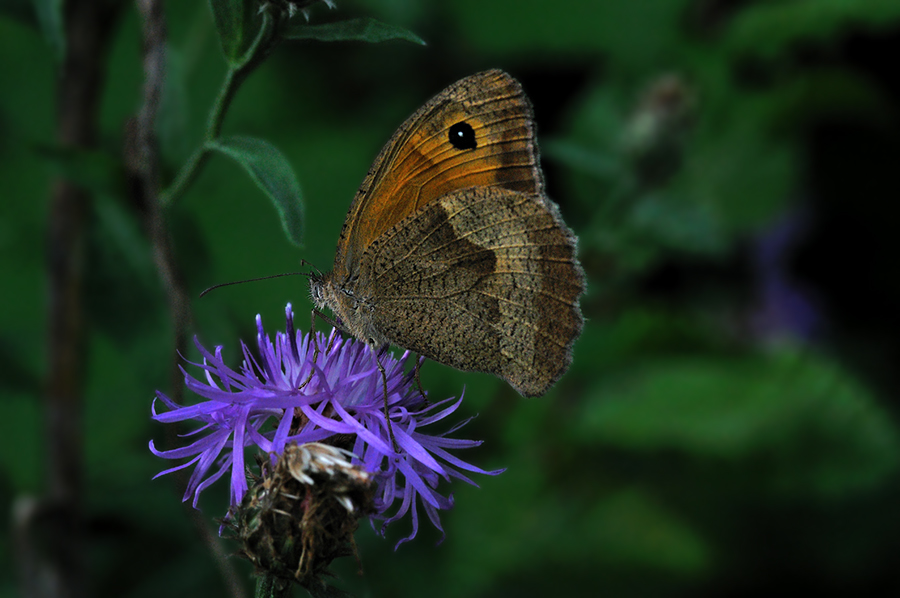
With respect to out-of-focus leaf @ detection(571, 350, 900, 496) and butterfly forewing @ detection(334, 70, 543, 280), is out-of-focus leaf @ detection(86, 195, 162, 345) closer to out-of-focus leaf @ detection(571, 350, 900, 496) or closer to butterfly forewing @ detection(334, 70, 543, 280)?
butterfly forewing @ detection(334, 70, 543, 280)

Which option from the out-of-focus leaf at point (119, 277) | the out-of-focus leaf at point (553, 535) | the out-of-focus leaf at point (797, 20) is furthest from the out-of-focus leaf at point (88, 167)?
the out-of-focus leaf at point (797, 20)

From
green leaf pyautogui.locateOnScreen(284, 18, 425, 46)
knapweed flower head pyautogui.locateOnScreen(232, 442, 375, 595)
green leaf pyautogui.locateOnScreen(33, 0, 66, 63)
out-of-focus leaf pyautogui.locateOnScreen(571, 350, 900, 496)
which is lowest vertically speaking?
out-of-focus leaf pyautogui.locateOnScreen(571, 350, 900, 496)

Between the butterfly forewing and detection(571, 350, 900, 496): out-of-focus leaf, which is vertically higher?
the butterfly forewing

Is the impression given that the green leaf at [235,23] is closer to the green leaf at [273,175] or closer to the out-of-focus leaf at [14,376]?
the green leaf at [273,175]

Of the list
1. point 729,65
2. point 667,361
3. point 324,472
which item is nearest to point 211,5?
point 324,472

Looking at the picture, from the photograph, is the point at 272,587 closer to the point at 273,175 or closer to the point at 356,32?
the point at 273,175

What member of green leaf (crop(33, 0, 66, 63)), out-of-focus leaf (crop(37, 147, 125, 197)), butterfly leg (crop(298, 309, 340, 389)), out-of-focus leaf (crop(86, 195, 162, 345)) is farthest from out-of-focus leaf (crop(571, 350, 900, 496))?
green leaf (crop(33, 0, 66, 63))
